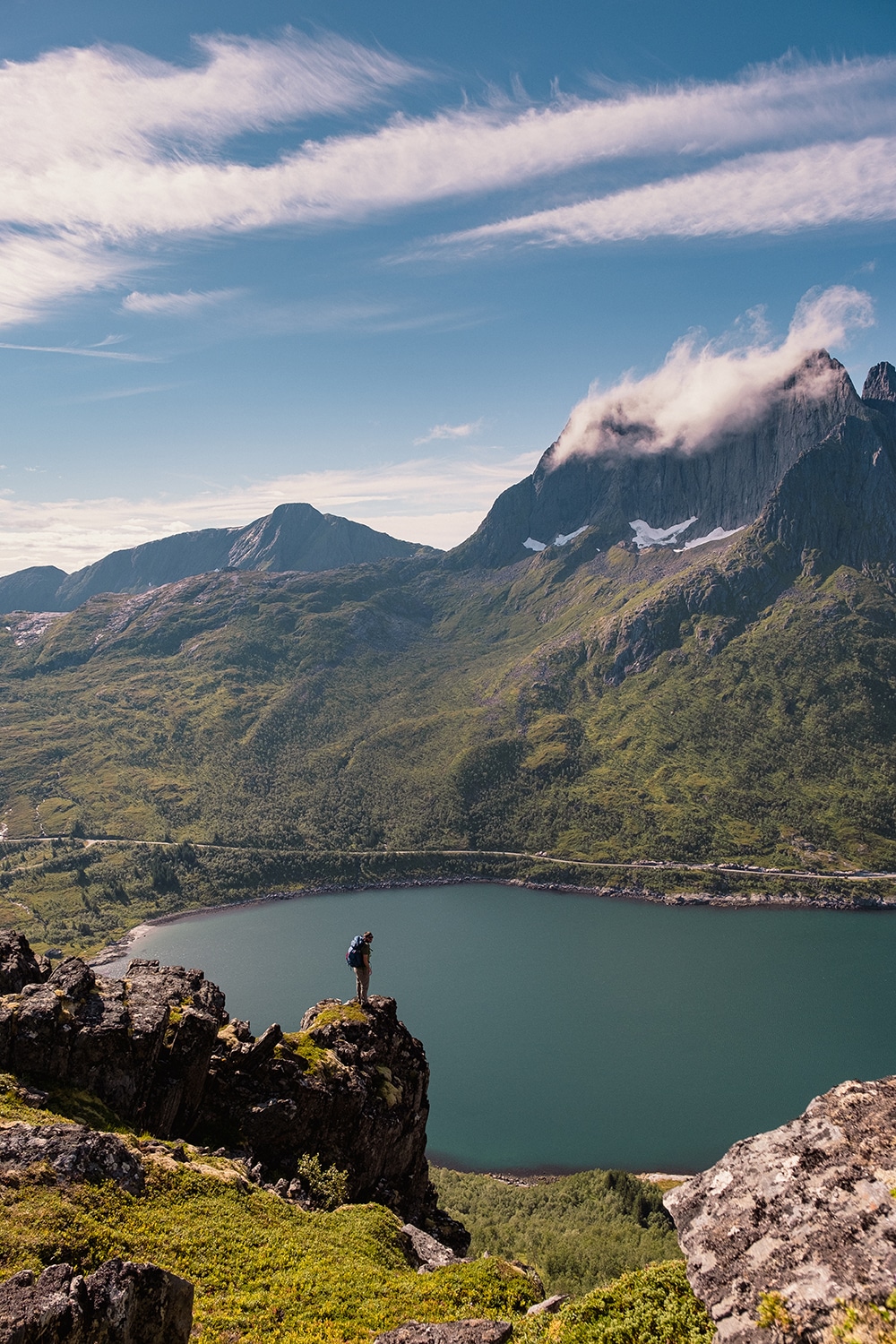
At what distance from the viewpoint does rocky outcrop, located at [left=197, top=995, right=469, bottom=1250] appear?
3175 centimetres

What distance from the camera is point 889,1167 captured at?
12.2 meters

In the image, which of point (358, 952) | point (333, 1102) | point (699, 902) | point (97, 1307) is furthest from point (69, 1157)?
point (699, 902)

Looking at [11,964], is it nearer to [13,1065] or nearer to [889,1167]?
[13,1065]

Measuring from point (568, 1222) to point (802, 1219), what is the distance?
71522mm

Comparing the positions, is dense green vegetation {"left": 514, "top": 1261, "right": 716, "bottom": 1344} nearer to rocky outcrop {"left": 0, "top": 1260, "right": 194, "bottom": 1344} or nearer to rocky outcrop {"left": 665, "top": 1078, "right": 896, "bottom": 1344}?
rocky outcrop {"left": 665, "top": 1078, "right": 896, "bottom": 1344}

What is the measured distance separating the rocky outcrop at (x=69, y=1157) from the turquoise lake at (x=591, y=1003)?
90.8 m

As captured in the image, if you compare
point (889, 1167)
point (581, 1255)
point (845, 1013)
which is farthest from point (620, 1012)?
point (889, 1167)

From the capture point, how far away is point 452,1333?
15969 millimetres

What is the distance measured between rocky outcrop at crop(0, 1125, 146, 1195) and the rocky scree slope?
611 cm

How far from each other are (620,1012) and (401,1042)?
106207mm

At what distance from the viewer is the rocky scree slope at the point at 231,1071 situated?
1092 inches

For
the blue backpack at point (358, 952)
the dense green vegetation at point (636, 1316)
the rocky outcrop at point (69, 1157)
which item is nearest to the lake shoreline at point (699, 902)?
the blue backpack at point (358, 952)

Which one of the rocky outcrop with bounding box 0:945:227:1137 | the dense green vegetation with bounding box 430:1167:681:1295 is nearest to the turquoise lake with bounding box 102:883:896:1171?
the dense green vegetation with bounding box 430:1167:681:1295

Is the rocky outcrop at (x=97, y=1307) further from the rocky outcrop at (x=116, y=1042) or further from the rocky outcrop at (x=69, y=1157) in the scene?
the rocky outcrop at (x=116, y=1042)
